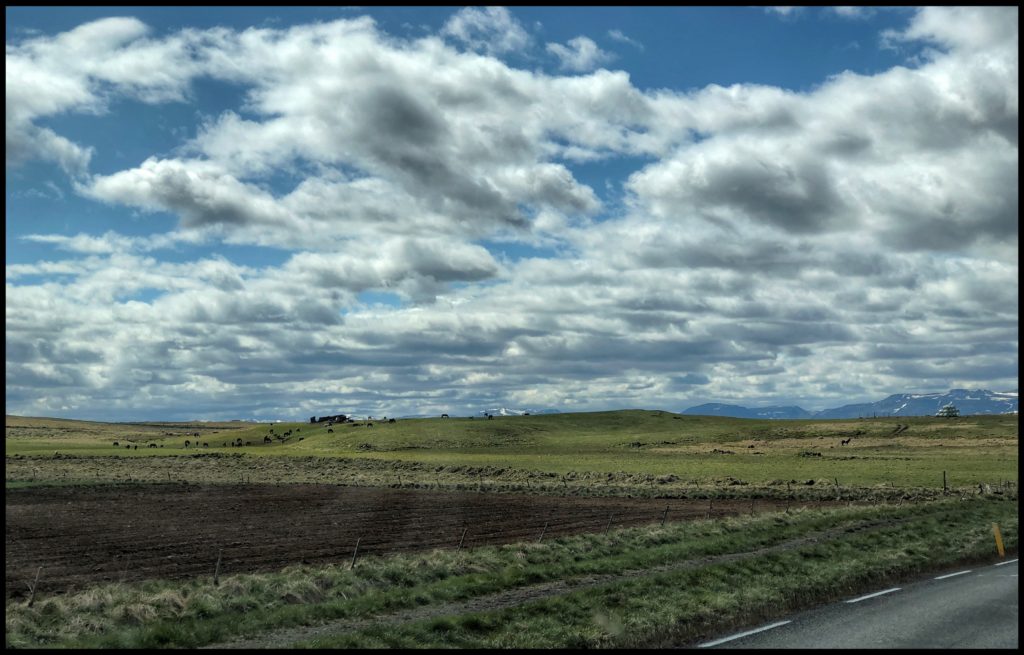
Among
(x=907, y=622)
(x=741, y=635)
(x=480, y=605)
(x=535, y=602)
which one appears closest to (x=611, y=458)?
(x=480, y=605)

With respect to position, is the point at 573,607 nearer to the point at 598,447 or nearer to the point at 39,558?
the point at 39,558

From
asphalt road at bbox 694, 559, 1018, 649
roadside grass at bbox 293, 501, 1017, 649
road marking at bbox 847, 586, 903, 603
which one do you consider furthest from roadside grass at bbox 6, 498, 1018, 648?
asphalt road at bbox 694, 559, 1018, 649

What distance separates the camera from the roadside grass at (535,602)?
53.8ft

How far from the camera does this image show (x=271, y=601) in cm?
2127

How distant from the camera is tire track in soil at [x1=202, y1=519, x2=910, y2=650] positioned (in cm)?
1638

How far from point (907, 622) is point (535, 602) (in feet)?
25.0

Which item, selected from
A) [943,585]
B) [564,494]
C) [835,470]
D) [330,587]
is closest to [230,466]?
[564,494]

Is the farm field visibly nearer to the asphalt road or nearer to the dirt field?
the dirt field

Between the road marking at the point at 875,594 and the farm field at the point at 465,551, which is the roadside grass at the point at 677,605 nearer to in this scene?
the farm field at the point at 465,551

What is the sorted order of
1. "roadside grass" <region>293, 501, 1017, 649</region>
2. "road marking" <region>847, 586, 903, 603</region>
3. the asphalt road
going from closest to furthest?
1. the asphalt road
2. "roadside grass" <region>293, 501, 1017, 649</region>
3. "road marking" <region>847, 586, 903, 603</region>

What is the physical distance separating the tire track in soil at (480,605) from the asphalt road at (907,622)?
583 centimetres

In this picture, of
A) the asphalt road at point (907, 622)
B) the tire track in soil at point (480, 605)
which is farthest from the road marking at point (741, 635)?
the tire track in soil at point (480, 605)

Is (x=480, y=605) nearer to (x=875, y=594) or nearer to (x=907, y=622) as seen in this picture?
(x=907, y=622)

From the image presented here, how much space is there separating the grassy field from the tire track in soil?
48.3m
